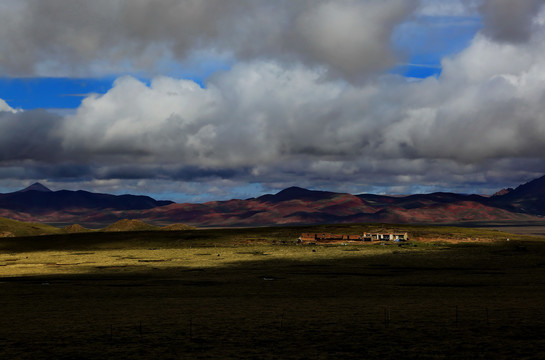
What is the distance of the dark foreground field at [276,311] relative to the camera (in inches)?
1029

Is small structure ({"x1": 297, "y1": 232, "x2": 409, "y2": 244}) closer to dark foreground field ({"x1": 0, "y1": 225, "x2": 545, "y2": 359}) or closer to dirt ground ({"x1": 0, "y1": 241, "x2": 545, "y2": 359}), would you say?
dark foreground field ({"x1": 0, "y1": 225, "x2": 545, "y2": 359})

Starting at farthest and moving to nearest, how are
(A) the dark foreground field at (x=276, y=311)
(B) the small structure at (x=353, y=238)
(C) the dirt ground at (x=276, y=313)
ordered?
(B) the small structure at (x=353, y=238) < (A) the dark foreground field at (x=276, y=311) < (C) the dirt ground at (x=276, y=313)

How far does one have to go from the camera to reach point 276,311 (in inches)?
1462

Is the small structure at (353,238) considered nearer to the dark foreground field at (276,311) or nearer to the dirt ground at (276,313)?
the dark foreground field at (276,311)

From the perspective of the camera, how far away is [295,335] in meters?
29.1

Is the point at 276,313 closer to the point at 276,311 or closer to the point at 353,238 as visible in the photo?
the point at 276,311

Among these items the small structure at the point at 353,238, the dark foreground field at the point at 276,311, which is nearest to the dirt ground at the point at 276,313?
the dark foreground field at the point at 276,311

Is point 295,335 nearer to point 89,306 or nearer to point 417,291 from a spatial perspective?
point 89,306

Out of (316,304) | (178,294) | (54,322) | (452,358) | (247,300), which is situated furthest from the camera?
(178,294)

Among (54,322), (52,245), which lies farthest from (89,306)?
(52,245)

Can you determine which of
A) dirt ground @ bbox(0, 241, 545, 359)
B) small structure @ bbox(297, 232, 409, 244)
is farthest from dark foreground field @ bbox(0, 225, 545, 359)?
small structure @ bbox(297, 232, 409, 244)

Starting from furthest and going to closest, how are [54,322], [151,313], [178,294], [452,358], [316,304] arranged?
[178,294] → [316,304] → [151,313] → [54,322] → [452,358]

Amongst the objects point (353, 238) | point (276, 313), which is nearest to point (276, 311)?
point (276, 313)

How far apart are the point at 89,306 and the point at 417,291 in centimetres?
2431
